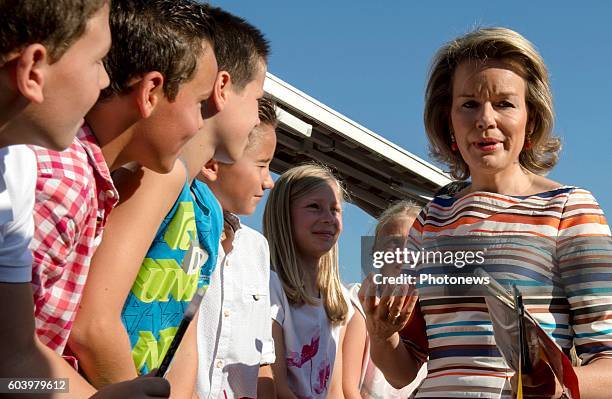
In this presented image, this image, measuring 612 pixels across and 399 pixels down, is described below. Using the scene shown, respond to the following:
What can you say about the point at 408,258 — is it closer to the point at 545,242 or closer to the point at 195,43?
the point at 545,242

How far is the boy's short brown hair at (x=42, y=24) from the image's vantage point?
1997 millimetres

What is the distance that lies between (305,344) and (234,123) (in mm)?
2055

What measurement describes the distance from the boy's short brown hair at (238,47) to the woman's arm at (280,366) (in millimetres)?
1787

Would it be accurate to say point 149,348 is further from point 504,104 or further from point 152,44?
point 504,104

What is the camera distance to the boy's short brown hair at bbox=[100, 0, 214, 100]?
2.78 meters

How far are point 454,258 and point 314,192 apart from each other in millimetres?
2643

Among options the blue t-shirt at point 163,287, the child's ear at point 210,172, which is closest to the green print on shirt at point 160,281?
the blue t-shirt at point 163,287

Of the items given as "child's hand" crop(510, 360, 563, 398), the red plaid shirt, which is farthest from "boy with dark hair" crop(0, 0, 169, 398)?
"child's hand" crop(510, 360, 563, 398)

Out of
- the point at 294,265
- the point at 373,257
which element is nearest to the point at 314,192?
the point at 294,265

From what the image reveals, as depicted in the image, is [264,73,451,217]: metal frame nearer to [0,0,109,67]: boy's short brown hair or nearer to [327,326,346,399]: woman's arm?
[327,326,346,399]: woman's arm

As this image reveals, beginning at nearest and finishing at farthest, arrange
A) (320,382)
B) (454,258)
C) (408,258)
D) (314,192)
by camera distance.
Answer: (454,258) < (408,258) < (320,382) < (314,192)

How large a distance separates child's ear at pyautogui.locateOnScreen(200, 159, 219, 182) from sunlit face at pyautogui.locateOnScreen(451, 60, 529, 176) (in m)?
1.47

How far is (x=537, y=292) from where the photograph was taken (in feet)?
9.77

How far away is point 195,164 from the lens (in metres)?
3.38
